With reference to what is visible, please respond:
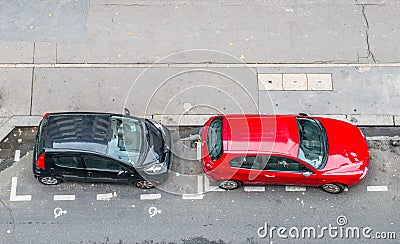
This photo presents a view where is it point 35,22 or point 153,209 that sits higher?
point 35,22

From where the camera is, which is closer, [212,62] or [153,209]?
[153,209]

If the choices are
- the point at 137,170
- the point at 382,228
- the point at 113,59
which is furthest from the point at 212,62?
the point at 382,228

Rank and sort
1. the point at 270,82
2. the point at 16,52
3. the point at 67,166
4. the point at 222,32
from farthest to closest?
the point at 222,32, the point at 16,52, the point at 270,82, the point at 67,166

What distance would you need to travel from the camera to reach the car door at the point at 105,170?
1157 cm

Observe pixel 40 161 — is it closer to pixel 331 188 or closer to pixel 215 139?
pixel 215 139

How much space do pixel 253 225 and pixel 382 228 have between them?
2.90 metres

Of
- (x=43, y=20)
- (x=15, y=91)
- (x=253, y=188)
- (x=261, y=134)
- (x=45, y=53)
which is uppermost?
(x=43, y=20)

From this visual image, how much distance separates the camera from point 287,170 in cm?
1160

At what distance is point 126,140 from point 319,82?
17.0ft

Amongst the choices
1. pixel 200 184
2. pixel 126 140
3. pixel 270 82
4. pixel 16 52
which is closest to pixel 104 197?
pixel 126 140

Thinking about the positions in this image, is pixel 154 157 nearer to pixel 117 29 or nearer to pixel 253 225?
pixel 253 225

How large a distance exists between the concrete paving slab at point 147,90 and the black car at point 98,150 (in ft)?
3.76

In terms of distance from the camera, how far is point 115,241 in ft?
38.6

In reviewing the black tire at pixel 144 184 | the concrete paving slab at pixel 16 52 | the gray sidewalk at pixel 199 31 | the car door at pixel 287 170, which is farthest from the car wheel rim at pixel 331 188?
the concrete paving slab at pixel 16 52
